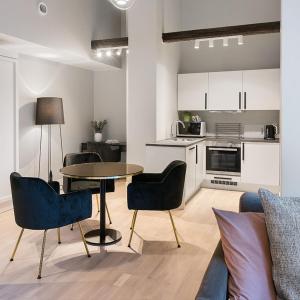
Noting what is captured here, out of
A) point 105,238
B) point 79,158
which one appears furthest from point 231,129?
point 105,238

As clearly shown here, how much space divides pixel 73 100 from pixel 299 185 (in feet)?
16.5

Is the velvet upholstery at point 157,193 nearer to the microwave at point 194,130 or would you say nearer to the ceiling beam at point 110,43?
the microwave at point 194,130

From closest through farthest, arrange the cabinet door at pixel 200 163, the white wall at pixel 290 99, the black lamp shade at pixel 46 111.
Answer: the white wall at pixel 290 99
the black lamp shade at pixel 46 111
the cabinet door at pixel 200 163

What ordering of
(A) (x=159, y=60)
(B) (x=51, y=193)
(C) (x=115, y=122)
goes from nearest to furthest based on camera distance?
1. (B) (x=51, y=193)
2. (A) (x=159, y=60)
3. (C) (x=115, y=122)

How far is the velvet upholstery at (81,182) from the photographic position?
3.90m

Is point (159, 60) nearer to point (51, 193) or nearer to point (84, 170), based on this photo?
point (84, 170)

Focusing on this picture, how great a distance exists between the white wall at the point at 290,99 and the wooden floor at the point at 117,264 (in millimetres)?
1133

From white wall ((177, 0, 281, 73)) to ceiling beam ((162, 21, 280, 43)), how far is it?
1135 mm

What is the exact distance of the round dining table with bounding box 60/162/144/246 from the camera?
3.01 m

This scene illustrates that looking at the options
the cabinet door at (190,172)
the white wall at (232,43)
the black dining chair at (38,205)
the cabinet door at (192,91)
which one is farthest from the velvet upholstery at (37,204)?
the white wall at (232,43)

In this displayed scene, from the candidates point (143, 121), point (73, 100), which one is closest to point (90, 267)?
point (143, 121)

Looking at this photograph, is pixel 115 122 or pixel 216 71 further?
pixel 115 122

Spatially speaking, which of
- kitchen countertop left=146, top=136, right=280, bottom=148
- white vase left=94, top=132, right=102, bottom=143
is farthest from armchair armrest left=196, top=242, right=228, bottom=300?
white vase left=94, top=132, right=102, bottom=143

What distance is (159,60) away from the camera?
5.10 m
